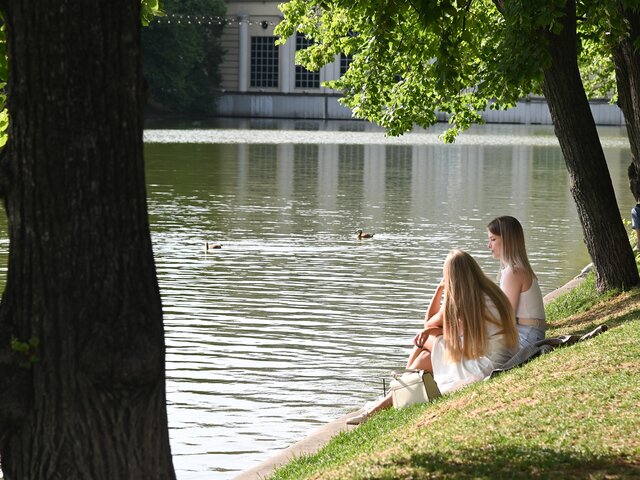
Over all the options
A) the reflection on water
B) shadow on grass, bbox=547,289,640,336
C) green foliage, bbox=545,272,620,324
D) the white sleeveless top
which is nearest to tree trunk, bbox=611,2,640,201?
green foliage, bbox=545,272,620,324

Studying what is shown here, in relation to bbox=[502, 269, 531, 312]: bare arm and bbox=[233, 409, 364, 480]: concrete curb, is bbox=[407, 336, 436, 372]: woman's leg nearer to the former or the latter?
bbox=[233, 409, 364, 480]: concrete curb

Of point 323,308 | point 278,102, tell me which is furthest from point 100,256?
point 278,102

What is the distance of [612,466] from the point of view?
5.49 meters

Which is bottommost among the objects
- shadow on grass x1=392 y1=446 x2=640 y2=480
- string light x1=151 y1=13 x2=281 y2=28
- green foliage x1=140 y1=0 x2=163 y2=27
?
shadow on grass x1=392 y1=446 x2=640 y2=480

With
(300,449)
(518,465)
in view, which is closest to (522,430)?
(518,465)

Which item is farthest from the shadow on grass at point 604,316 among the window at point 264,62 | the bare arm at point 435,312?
the window at point 264,62

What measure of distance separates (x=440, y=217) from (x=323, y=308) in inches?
391

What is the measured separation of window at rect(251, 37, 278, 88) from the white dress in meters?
85.2

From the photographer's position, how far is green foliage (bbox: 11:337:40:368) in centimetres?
501

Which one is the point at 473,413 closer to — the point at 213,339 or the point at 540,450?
the point at 540,450

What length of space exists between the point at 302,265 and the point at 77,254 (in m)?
13.1

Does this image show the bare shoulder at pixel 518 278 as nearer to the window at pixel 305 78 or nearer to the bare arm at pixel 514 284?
the bare arm at pixel 514 284

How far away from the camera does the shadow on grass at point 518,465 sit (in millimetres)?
5426

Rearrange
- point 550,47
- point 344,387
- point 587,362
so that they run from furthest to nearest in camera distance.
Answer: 1. point 550,47
2. point 344,387
3. point 587,362
